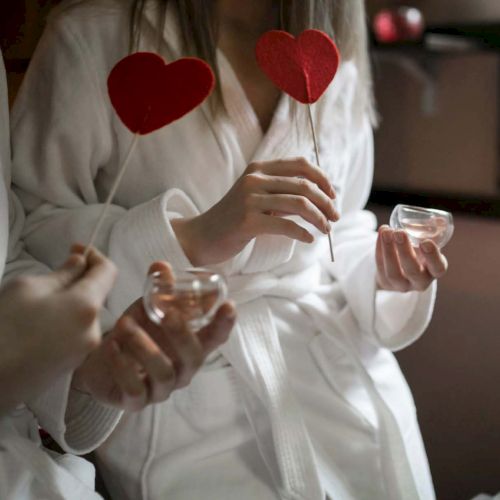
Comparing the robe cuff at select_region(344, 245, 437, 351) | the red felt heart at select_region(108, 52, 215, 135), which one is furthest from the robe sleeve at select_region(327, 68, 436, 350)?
the red felt heart at select_region(108, 52, 215, 135)

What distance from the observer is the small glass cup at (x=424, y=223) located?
1.12 meters

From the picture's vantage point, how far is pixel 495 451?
1.67 metres

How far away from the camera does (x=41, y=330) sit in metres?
0.69

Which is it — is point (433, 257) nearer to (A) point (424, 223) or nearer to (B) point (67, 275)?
(A) point (424, 223)

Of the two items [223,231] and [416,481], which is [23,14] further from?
[416,481]

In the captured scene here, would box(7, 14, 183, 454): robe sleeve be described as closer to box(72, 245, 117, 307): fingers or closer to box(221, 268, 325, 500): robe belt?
box(221, 268, 325, 500): robe belt

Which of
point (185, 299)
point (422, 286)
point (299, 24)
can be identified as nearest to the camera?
point (185, 299)

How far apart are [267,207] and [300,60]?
0.24 metres

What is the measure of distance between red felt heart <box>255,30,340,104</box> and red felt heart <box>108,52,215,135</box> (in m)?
0.17

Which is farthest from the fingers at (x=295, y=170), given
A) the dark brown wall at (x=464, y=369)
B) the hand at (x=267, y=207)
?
the dark brown wall at (x=464, y=369)

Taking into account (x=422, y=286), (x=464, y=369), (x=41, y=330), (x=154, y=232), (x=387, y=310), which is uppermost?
(x=41, y=330)

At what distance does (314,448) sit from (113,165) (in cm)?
51

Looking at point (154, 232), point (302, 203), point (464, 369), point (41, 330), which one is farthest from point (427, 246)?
point (464, 369)

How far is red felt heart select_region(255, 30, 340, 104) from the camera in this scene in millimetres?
1063
